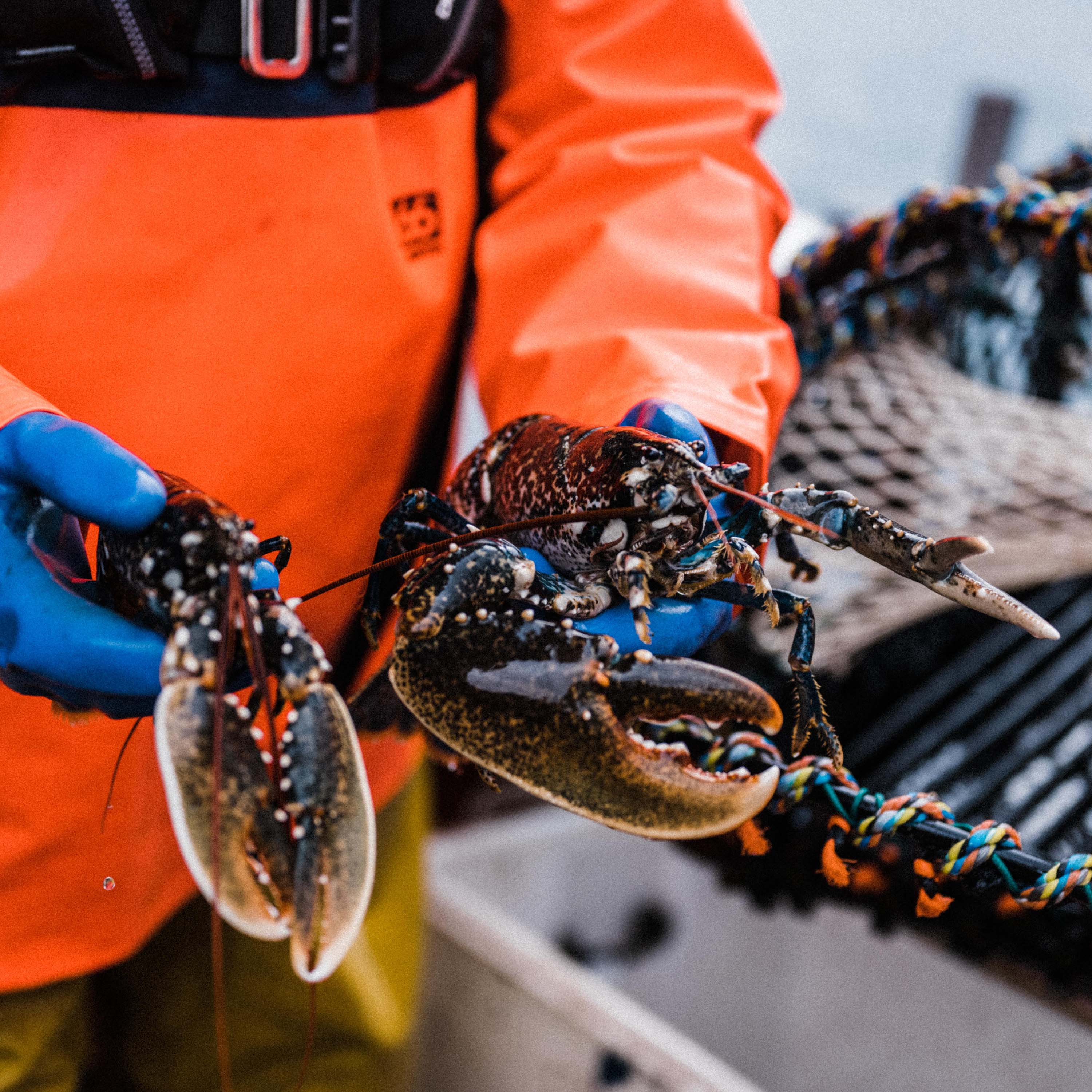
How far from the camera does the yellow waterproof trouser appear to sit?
70cm

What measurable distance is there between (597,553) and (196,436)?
226 millimetres

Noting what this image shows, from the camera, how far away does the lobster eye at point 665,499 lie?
1.41ft

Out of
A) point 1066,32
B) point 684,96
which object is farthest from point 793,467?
point 1066,32

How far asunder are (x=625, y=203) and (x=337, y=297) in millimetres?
229

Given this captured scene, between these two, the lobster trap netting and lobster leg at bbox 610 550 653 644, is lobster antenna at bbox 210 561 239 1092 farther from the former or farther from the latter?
the lobster trap netting

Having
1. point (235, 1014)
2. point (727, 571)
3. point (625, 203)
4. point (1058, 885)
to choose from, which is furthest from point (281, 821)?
point (235, 1014)

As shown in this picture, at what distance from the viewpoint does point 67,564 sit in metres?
0.40

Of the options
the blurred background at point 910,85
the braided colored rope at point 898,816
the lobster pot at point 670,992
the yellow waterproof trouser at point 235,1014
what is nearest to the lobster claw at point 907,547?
the braided colored rope at point 898,816

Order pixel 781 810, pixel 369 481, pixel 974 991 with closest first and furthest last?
1. pixel 781 810
2. pixel 369 481
3. pixel 974 991

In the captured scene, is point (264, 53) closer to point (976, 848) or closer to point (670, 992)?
point (976, 848)

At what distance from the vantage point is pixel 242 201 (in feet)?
1.78

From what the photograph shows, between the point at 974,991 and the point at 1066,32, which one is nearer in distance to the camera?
the point at 974,991

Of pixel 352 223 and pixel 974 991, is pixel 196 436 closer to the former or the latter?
pixel 352 223

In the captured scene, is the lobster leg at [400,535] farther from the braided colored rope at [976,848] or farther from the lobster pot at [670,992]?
the lobster pot at [670,992]
